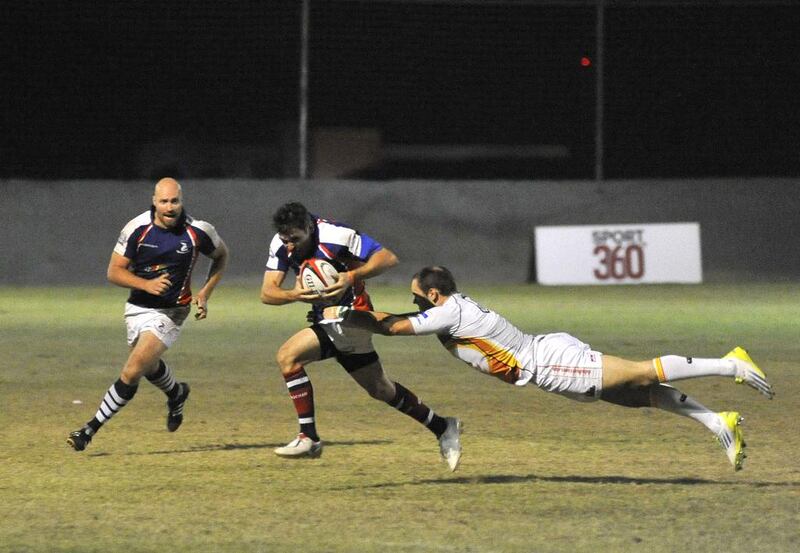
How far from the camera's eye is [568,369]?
878 centimetres

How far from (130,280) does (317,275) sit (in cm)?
162

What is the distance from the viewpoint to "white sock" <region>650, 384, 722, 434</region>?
8.95 meters

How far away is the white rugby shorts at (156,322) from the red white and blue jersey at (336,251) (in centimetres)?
116

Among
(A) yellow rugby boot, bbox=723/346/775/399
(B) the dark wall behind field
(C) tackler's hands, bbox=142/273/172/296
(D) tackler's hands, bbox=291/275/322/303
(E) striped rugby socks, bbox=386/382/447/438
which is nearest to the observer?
(A) yellow rugby boot, bbox=723/346/775/399

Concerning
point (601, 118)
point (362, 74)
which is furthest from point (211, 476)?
point (362, 74)

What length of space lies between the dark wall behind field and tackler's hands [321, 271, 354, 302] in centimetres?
1688

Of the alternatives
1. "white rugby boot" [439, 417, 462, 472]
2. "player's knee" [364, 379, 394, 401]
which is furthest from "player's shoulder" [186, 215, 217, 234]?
"white rugby boot" [439, 417, 462, 472]

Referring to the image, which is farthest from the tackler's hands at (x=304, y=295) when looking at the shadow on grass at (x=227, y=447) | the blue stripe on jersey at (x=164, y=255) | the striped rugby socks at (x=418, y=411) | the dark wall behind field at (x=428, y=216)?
the dark wall behind field at (x=428, y=216)

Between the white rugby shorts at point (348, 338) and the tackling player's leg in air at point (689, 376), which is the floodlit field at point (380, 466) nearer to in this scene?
the tackling player's leg in air at point (689, 376)

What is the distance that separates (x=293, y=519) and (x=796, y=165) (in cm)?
2663

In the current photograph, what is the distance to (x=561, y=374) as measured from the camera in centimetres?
879

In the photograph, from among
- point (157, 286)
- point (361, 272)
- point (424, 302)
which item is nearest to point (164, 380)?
point (157, 286)

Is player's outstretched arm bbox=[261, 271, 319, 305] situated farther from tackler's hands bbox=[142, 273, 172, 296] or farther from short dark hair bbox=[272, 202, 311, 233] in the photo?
tackler's hands bbox=[142, 273, 172, 296]

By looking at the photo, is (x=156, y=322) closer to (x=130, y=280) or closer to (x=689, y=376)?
(x=130, y=280)
